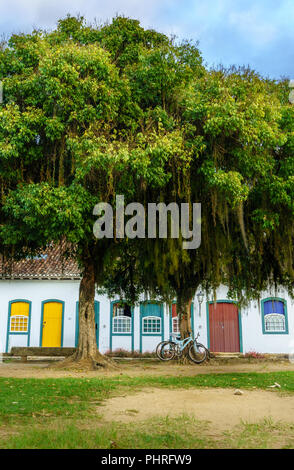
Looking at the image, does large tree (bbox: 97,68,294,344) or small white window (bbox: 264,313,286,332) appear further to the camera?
small white window (bbox: 264,313,286,332)

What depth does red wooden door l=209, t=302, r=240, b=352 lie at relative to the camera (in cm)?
2139

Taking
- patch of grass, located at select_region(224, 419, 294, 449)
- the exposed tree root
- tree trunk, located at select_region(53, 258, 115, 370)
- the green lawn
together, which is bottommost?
patch of grass, located at select_region(224, 419, 294, 449)

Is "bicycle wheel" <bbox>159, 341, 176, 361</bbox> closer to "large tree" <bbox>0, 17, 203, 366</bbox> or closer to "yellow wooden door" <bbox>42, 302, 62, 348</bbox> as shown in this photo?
"large tree" <bbox>0, 17, 203, 366</bbox>

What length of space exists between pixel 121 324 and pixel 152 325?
155cm

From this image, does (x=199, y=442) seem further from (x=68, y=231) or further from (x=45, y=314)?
(x=45, y=314)

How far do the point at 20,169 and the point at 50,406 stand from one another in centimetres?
594

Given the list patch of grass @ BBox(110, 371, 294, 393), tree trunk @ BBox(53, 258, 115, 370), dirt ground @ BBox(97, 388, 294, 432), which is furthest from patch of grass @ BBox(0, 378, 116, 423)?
tree trunk @ BBox(53, 258, 115, 370)

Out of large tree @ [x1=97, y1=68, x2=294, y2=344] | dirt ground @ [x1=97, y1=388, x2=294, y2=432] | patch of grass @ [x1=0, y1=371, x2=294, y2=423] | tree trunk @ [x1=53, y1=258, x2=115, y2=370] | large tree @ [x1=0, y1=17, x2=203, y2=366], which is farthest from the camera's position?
tree trunk @ [x1=53, y1=258, x2=115, y2=370]

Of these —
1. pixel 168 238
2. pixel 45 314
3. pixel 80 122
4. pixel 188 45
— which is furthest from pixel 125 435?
pixel 45 314

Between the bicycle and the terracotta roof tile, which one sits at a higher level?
the terracotta roof tile

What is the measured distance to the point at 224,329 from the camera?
2152 cm

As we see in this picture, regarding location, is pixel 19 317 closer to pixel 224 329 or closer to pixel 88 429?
pixel 224 329

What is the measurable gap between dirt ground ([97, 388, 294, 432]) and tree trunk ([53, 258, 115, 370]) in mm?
4388

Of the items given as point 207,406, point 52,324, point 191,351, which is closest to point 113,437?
point 207,406
